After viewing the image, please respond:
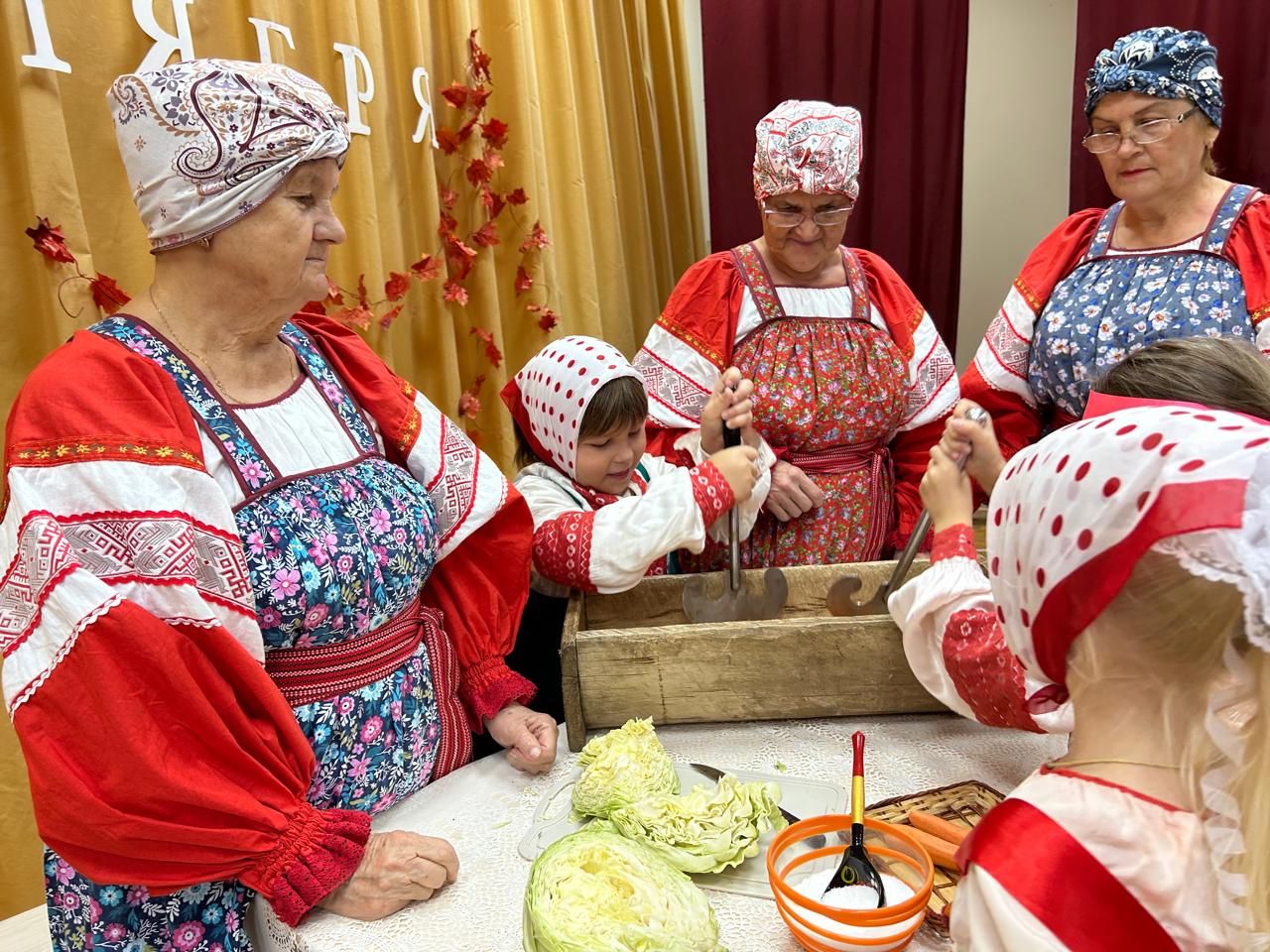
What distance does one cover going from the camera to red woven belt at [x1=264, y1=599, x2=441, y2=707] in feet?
4.03

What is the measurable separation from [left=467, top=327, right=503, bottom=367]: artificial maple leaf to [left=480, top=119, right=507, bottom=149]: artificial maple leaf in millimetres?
568

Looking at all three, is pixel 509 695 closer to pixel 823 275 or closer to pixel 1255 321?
pixel 823 275

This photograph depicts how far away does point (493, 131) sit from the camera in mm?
2803

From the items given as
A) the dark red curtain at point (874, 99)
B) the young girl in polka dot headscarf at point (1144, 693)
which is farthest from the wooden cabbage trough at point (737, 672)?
the dark red curtain at point (874, 99)

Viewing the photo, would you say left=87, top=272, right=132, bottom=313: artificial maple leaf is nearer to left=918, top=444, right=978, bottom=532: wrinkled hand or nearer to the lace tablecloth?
the lace tablecloth

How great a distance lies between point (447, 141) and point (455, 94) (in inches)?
5.1

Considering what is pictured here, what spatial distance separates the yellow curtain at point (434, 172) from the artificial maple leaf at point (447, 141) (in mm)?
31

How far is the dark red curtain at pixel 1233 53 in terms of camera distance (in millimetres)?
2783

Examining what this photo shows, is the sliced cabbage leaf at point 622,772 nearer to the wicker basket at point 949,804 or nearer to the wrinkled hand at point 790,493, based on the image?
the wicker basket at point 949,804

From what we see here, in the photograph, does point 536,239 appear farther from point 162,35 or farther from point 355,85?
point 162,35

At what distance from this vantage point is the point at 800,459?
2.20m

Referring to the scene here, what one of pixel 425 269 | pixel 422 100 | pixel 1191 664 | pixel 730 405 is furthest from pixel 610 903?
pixel 422 100

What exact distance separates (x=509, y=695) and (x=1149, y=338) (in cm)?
144

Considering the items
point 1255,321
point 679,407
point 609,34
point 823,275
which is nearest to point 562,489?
point 679,407
